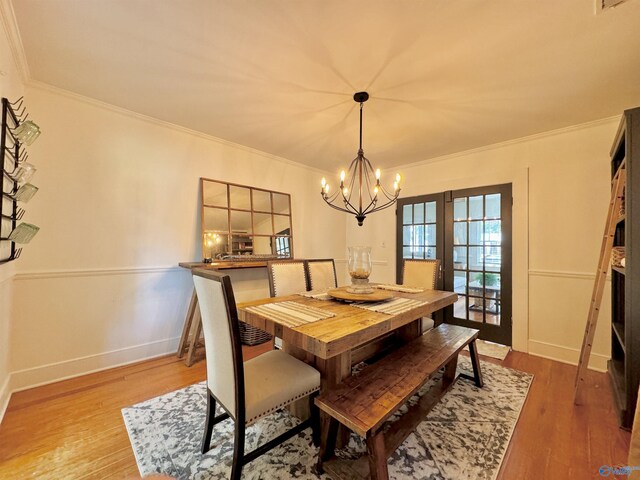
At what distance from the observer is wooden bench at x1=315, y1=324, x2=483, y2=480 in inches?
45.4

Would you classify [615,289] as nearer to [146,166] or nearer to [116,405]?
[116,405]

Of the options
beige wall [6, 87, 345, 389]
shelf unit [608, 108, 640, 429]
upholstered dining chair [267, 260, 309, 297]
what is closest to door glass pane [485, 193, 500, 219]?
shelf unit [608, 108, 640, 429]

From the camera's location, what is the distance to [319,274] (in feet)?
9.28

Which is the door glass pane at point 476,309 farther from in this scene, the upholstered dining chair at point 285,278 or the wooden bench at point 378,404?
the upholstered dining chair at point 285,278

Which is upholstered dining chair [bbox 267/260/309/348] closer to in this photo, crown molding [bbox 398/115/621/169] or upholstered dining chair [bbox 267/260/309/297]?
upholstered dining chair [bbox 267/260/309/297]

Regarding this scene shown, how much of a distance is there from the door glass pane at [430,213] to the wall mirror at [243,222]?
6.48ft

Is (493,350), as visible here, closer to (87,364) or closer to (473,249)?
(473,249)

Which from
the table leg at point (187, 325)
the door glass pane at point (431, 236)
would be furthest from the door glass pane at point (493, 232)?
the table leg at point (187, 325)

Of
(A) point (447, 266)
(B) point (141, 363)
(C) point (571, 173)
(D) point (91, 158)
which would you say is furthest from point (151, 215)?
(C) point (571, 173)

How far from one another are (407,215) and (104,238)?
12.1ft

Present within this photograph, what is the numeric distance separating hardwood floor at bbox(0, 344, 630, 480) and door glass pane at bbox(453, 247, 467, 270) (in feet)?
4.68

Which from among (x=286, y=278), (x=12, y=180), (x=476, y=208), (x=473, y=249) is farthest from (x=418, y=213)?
(x=12, y=180)

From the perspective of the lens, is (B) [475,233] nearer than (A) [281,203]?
Yes

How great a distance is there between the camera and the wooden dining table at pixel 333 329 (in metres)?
1.23
